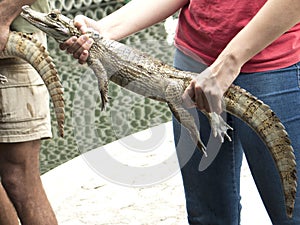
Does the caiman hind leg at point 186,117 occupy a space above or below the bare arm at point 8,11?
below

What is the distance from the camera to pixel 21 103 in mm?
3316

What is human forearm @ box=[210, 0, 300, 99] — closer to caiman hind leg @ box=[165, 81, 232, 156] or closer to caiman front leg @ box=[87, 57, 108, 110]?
caiman hind leg @ box=[165, 81, 232, 156]

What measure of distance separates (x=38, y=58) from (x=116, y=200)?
1803 millimetres

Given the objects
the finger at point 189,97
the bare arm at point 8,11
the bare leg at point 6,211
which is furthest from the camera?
the bare leg at point 6,211

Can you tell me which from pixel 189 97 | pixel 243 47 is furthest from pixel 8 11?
pixel 243 47

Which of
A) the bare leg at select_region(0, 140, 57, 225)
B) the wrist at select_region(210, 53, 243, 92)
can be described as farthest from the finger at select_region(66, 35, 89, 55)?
the bare leg at select_region(0, 140, 57, 225)

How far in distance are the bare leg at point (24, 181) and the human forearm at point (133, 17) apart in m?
0.98

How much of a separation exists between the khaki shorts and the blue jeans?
873 millimetres

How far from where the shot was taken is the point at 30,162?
131 inches

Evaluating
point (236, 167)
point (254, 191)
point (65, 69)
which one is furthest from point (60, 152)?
point (236, 167)

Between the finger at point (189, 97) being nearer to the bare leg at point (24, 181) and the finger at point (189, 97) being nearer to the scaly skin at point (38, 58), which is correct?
the scaly skin at point (38, 58)

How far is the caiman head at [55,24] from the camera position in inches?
91.8

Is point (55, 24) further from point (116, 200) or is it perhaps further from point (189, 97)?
point (116, 200)

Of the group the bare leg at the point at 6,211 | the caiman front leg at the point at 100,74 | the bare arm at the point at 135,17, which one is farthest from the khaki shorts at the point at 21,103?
the caiman front leg at the point at 100,74
